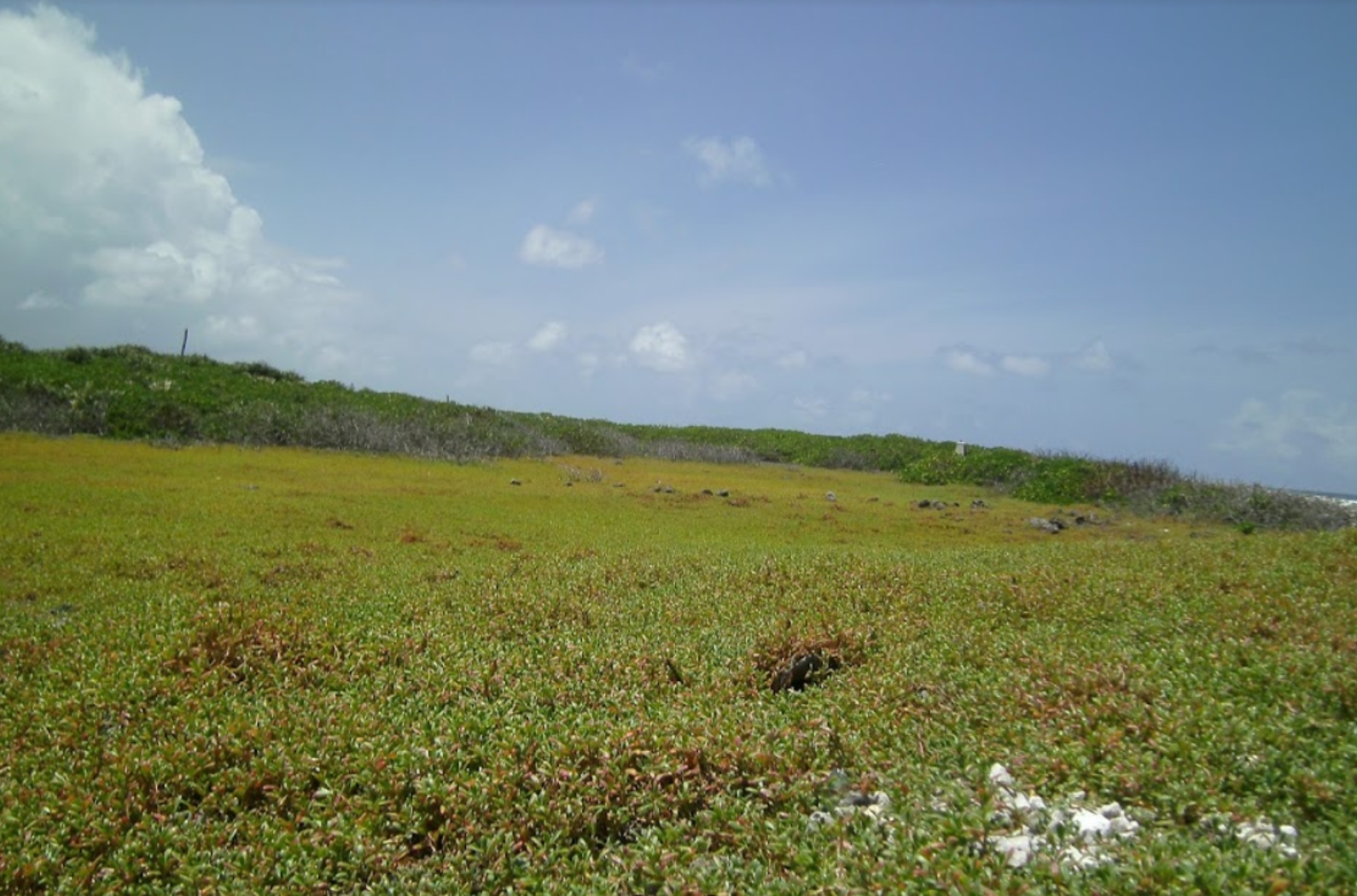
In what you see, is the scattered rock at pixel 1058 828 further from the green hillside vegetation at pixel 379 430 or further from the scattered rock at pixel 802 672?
the green hillside vegetation at pixel 379 430

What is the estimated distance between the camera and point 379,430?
29.6 metres

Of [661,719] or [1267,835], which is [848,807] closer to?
[661,719]

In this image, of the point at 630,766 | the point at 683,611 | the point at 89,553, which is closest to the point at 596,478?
the point at 89,553

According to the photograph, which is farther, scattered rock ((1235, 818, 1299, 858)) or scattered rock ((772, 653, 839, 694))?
scattered rock ((772, 653, 839, 694))

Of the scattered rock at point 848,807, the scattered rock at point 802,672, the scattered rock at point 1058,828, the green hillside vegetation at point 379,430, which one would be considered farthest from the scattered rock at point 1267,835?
the green hillside vegetation at point 379,430

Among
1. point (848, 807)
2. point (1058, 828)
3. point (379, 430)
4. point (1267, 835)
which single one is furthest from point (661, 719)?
point (379, 430)

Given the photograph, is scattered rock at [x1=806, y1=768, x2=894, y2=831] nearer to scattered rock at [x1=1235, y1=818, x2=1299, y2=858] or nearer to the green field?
the green field

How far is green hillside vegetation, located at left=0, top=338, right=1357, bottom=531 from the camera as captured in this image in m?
24.1

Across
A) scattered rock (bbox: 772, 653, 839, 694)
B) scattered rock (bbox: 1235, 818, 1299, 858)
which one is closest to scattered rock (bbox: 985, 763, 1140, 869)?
scattered rock (bbox: 1235, 818, 1299, 858)

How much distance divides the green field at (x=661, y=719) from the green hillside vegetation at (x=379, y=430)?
16.1 metres

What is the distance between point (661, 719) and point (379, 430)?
26565 mm

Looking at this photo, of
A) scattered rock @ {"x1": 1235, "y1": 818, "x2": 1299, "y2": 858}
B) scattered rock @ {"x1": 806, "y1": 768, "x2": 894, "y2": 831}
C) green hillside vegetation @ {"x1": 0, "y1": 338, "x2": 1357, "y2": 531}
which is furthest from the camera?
green hillside vegetation @ {"x1": 0, "y1": 338, "x2": 1357, "y2": 531}

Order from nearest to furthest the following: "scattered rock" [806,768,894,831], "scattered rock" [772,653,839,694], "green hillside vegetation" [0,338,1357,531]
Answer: "scattered rock" [806,768,894,831] → "scattered rock" [772,653,839,694] → "green hillside vegetation" [0,338,1357,531]

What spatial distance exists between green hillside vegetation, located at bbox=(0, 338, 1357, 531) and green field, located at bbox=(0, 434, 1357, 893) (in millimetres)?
16066
